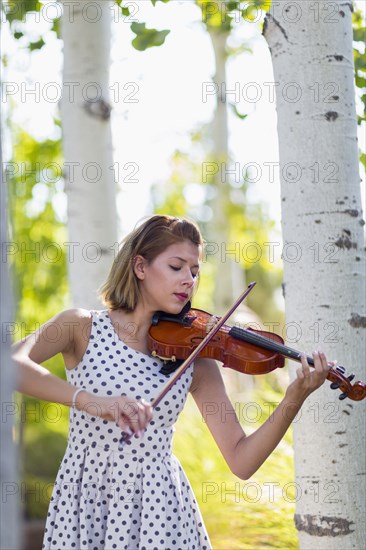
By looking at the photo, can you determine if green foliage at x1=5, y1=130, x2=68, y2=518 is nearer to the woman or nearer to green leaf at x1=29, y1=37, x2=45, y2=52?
green leaf at x1=29, y1=37, x2=45, y2=52

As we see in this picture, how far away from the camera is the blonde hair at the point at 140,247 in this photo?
280cm

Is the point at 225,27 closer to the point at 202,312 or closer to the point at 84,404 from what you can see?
the point at 202,312

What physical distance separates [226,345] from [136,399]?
1.73 ft

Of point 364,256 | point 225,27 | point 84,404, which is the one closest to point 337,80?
point 364,256

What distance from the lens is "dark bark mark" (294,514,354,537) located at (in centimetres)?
325

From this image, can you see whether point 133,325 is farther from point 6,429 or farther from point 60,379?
point 6,429

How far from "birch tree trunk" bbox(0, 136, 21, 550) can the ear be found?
136cm

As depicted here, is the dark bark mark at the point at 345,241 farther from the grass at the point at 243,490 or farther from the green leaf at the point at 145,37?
the grass at the point at 243,490


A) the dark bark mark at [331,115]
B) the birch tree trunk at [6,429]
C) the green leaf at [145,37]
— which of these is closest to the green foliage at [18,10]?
the green leaf at [145,37]

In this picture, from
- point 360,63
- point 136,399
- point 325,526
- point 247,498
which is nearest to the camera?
point 136,399

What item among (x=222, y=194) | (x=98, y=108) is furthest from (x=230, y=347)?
(x=222, y=194)

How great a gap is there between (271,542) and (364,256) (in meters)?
1.80

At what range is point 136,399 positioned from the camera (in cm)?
244

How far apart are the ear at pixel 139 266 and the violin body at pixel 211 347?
0.17 metres
